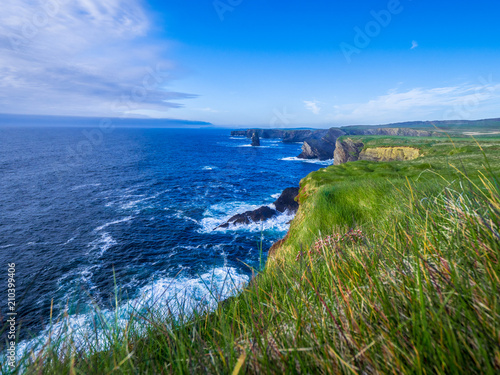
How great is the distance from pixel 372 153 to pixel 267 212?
52.1 m

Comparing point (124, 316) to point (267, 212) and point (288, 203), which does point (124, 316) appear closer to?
point (267, 212)

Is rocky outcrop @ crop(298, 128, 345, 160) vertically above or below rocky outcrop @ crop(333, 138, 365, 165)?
below

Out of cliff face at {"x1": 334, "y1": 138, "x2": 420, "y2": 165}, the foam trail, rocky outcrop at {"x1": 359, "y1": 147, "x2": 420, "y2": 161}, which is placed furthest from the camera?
cliff face at {"x1": 334, "y1": 138, "x2": 420, "y2": 165}

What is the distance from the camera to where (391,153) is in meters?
68.3

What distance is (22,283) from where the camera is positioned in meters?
24.7

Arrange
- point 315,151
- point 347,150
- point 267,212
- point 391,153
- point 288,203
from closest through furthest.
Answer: point 267,212 < point 288,203 < point 391,153 < point 347,150 < point 315,151

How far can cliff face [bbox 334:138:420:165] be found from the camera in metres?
61.9

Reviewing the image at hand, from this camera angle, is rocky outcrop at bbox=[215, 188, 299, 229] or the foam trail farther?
rocky outcrop at bbox=[215, 188, 299, 229]

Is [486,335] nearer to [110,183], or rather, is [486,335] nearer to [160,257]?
[160,257]

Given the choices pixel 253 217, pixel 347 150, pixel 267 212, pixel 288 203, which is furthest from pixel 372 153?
pixel 253 217

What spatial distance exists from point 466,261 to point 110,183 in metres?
74.7

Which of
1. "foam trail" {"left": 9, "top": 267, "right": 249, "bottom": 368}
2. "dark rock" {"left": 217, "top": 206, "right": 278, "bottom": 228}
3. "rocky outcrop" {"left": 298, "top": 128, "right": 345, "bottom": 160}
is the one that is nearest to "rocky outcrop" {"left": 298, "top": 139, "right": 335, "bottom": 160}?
"rocky outcrop" {"left": 298, "top": 128, "right": 345, "bottom": 160}

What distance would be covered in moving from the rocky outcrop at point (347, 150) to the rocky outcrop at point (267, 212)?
53.8m

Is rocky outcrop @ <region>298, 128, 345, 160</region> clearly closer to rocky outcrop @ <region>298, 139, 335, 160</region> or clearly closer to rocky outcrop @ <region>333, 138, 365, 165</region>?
rocky outcrop @ <region>298, 139, 335, 160</region>
